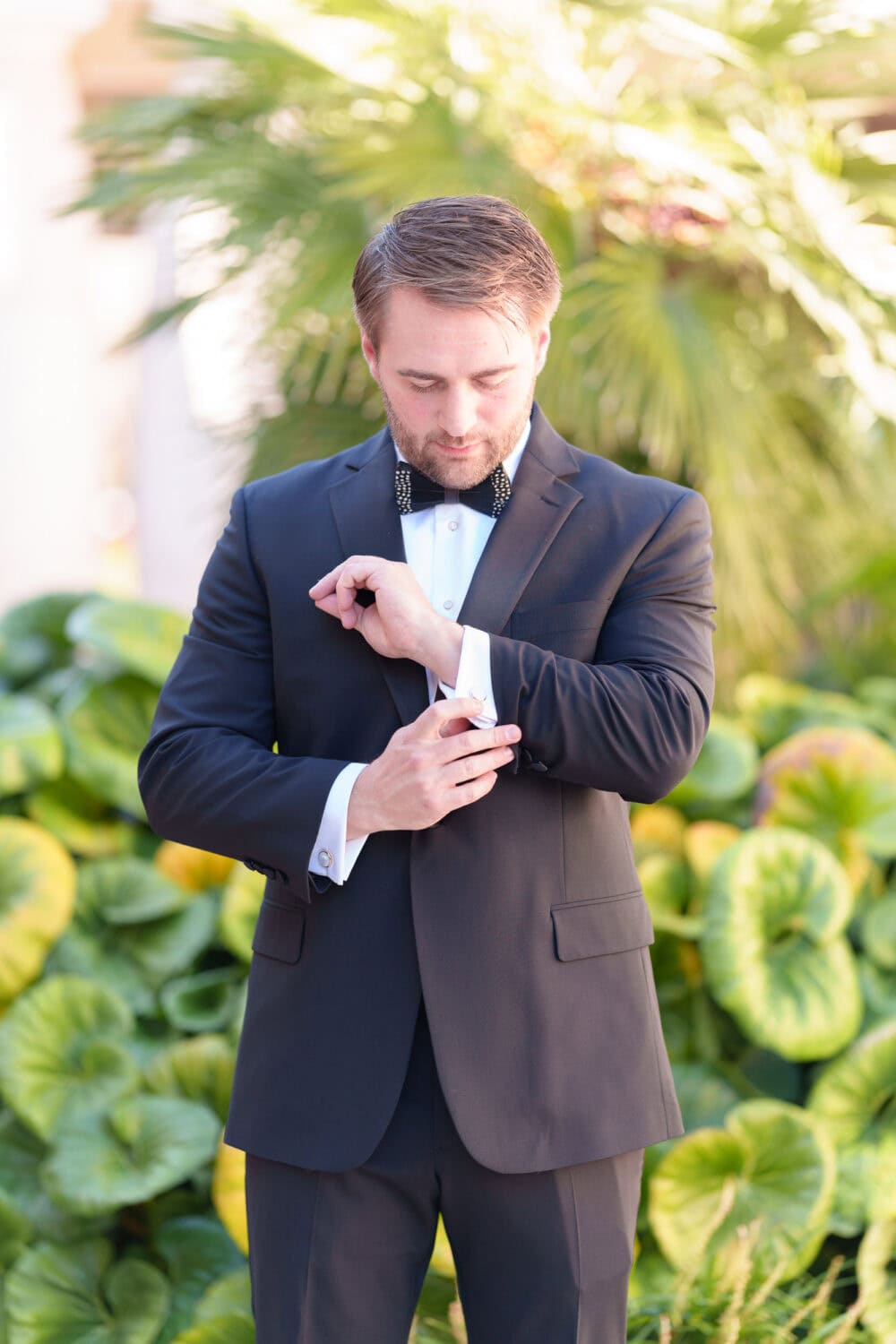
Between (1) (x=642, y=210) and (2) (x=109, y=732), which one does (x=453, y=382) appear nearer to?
(2) (x=109, y=732)

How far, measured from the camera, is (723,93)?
3.75 meters

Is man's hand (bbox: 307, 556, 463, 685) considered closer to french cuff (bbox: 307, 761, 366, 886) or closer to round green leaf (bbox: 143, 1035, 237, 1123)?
french cuff (bbox: 307, 761, 366, 886)

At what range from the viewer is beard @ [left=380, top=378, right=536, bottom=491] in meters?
1.52

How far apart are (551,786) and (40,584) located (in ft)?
17.5

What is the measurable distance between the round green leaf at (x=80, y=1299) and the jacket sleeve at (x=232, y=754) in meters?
1.34

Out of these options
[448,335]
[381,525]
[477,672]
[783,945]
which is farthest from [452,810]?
[783,945]

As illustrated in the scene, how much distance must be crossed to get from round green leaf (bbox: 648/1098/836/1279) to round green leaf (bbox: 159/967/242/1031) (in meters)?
1.01

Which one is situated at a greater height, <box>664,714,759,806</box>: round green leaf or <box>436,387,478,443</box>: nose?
<box>436,387,478,443</box>: nose

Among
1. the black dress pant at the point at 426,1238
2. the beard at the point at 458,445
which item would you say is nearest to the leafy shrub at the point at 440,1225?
the black dress pant at the point at 426,1238

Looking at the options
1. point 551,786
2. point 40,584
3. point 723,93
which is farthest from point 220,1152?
point 40,584

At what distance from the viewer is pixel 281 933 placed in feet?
5.32

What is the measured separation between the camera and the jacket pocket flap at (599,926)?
5.10ft

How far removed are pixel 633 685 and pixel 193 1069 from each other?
1.65m

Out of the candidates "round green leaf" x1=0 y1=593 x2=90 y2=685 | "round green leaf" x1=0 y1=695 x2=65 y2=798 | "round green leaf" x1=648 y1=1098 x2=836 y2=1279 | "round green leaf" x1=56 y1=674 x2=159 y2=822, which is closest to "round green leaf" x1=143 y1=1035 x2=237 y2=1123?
"round green leaf" x1=56 y1=674 x2=159 y2=822
